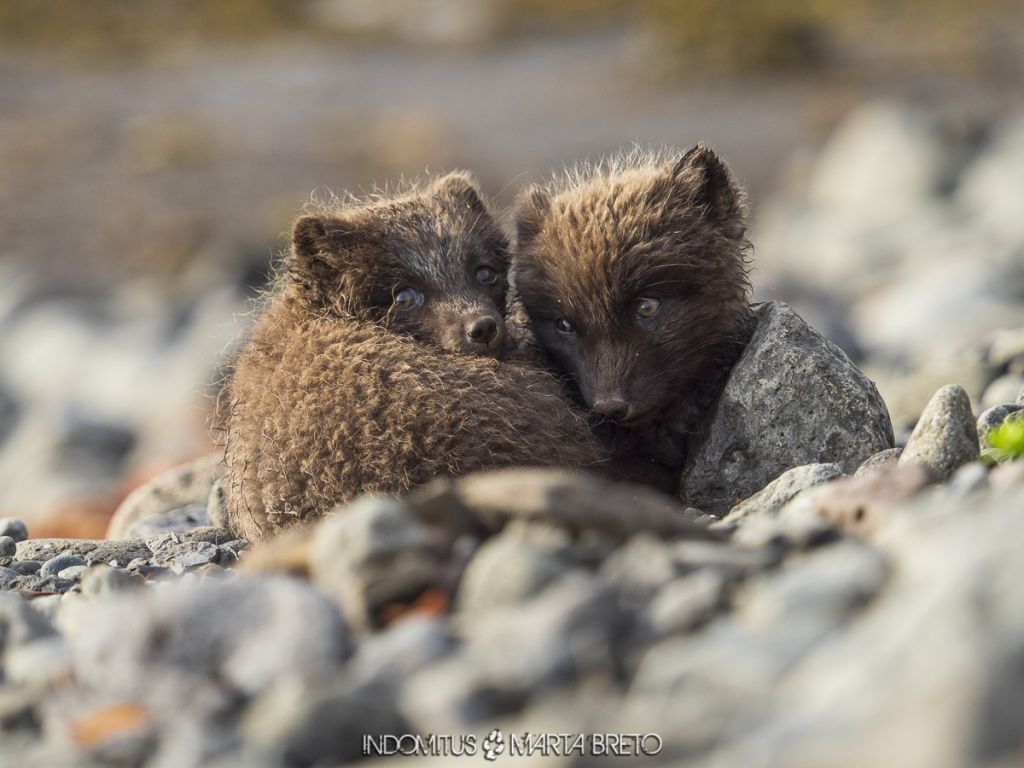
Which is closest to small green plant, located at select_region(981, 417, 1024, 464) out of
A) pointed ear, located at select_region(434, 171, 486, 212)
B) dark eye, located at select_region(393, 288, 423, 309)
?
dark eye, located at select_region(393, 288, 423, 309)

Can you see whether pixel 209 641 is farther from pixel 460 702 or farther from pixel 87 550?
pixel 87 550

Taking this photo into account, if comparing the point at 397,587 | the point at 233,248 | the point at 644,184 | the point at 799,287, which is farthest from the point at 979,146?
the point at 397,587

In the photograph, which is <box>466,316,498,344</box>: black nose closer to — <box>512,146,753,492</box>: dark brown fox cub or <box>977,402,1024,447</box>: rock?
<box>512,146,753,492</box>: dark brown fox cub

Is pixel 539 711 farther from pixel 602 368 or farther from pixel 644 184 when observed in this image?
pixel 644 184

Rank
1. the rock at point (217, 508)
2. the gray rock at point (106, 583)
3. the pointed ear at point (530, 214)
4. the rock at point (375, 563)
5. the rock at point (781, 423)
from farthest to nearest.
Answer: the rock at point (217, 508)
the pointed ear at point (530, 214)
the rock at point (781, 423)
the gray rock at point (106, 583)
the rock at point (375, 563)

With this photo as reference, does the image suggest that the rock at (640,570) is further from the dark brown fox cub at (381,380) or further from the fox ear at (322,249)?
the fox ear at (322,249)

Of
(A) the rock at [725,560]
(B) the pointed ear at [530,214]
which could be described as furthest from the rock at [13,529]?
(A) the rock at [725,560]

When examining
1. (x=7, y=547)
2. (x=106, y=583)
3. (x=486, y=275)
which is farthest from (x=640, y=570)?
(x=7, y=547)
